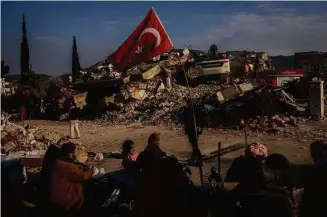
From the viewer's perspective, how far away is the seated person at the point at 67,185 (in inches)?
184

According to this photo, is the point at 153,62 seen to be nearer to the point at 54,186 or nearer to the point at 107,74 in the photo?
the point at 107,74

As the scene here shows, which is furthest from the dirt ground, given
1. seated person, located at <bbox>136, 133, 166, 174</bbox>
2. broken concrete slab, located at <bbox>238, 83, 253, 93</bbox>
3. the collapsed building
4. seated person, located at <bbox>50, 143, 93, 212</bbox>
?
broken concrete slab, located at <bbox>238, 83, 253, 93</bbox>

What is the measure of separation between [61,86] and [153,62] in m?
5.79

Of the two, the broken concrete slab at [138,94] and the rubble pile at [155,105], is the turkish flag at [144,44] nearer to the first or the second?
the rubble pile at [155,105]

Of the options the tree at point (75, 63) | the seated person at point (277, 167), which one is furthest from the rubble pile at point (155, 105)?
the seated person at point (277, 167)

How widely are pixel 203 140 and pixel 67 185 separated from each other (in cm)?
853

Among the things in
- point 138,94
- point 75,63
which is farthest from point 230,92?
point 75,63

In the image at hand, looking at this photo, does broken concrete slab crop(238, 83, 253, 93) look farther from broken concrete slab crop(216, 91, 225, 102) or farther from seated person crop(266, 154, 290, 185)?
seated person crop(266, 154, 290, 185)

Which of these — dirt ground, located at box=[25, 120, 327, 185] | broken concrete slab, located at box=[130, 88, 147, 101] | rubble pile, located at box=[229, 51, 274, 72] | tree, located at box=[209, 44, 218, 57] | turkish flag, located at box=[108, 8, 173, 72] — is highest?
tree, located at box=[209, 44, 218, 57]

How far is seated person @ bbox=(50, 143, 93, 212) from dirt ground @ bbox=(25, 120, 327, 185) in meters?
3.49

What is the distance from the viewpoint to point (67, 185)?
4.69 m

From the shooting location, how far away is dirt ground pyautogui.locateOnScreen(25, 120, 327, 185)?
10156mm

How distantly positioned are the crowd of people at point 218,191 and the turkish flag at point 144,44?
1.97m

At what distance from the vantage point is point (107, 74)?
26219mm
